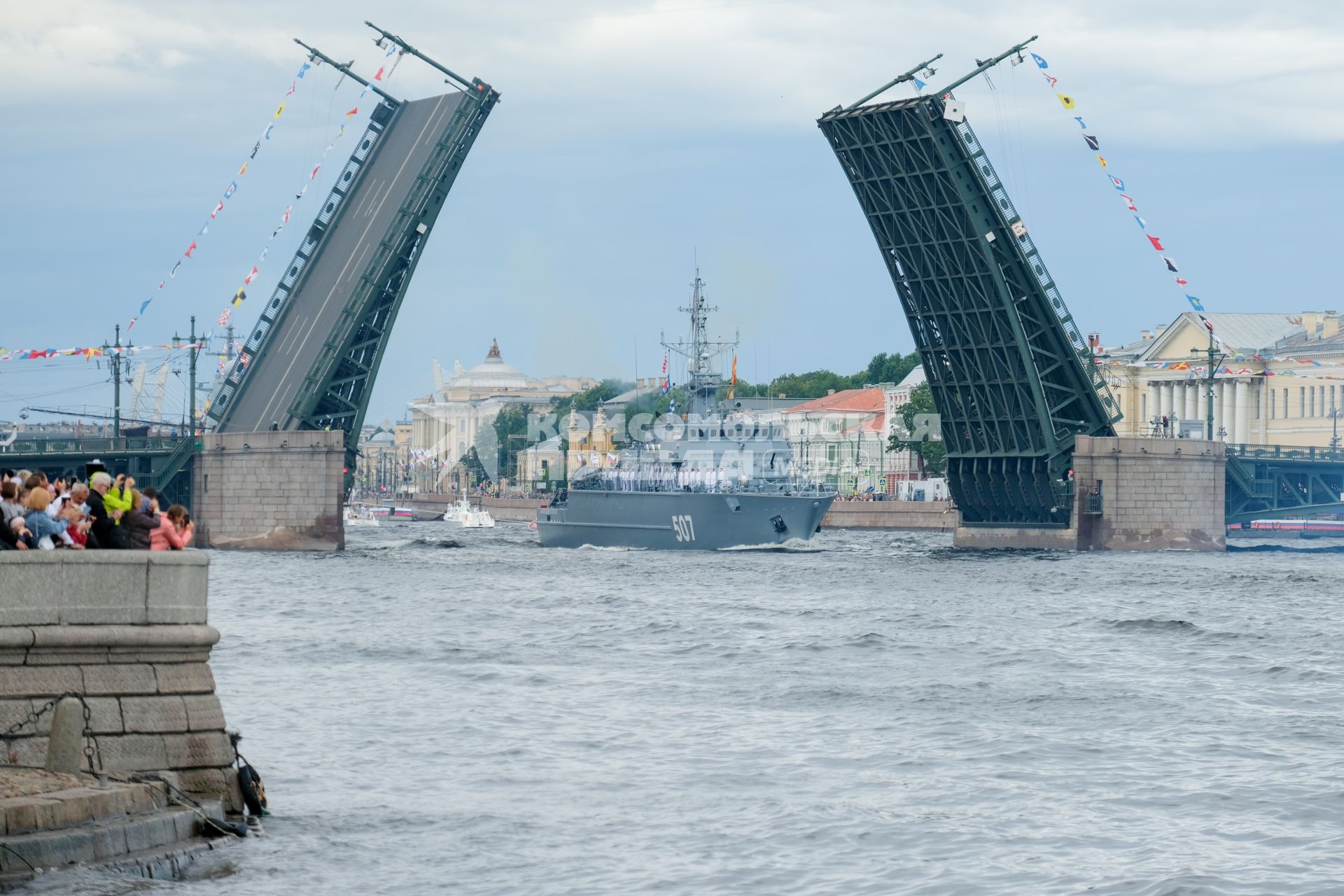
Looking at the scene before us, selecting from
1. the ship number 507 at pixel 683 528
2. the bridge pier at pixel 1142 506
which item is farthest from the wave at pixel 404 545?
the bridge pier at pixel 1142 506

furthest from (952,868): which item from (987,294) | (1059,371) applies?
(1059,371)

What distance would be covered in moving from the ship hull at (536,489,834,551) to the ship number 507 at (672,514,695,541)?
15 millimetres

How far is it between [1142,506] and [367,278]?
18475mm

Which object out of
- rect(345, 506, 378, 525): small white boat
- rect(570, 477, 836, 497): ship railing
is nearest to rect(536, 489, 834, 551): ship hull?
rect(570, 477, 836, 497): ship railing

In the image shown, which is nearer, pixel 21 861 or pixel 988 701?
pixel 21 861

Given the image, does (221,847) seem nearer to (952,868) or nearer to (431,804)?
(431,804)

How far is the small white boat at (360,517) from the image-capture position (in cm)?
8699

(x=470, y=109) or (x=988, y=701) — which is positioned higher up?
(x=470, y=109)

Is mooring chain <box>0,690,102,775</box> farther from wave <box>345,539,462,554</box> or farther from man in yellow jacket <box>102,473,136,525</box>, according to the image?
wave <box>345,539,462,554</box>

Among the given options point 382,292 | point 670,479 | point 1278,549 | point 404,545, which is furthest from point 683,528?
point 1278,549

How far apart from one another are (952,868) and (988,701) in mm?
6427

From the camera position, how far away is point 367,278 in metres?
38.0

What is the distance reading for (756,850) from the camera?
10.1m

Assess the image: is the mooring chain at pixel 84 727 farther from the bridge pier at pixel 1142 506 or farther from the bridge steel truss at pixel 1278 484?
the bridge steel truss at pixel 1278 484
